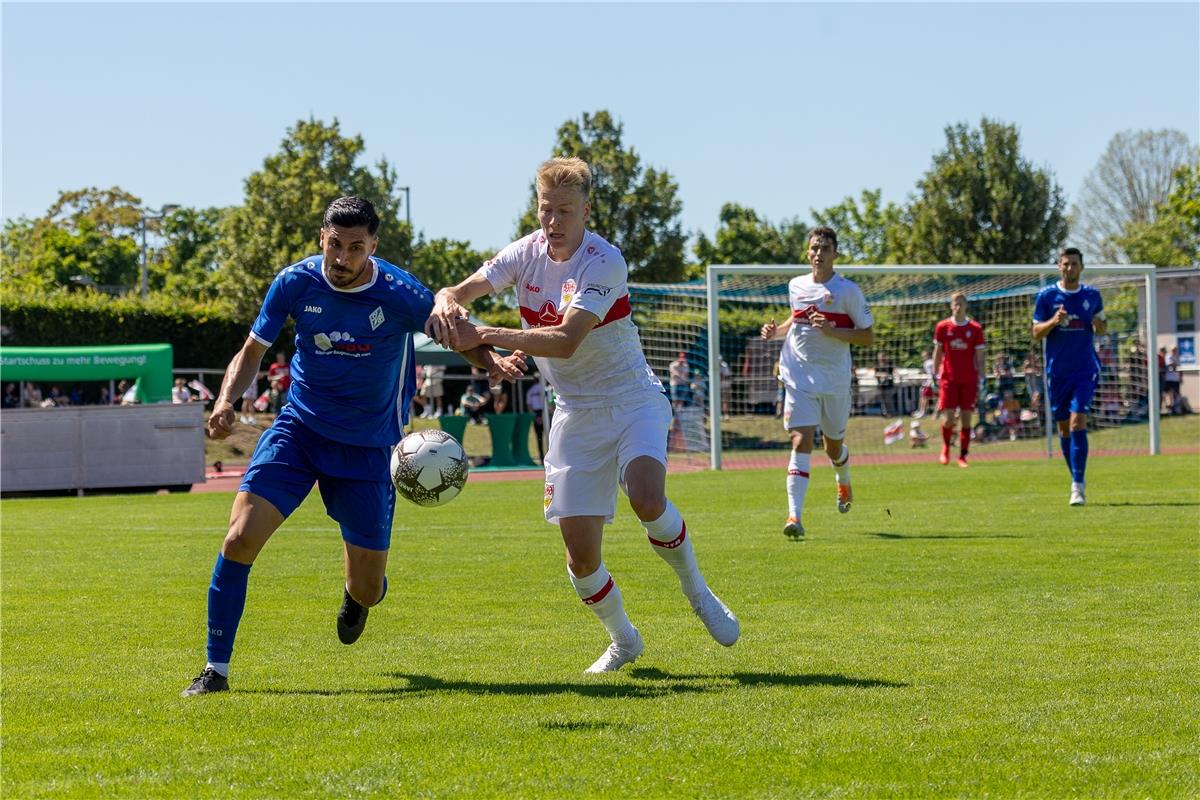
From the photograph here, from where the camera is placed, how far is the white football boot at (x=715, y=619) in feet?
22.9

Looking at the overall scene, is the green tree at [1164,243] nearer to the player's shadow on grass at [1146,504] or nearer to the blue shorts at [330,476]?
the player's shadow on grass at [1146,504]

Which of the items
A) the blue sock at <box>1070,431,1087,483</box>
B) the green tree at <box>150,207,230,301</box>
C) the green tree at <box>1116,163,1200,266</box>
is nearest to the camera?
the blue sock at <box>1070,431,1087,483</box>

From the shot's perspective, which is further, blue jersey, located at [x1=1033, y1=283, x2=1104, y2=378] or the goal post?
the goal post

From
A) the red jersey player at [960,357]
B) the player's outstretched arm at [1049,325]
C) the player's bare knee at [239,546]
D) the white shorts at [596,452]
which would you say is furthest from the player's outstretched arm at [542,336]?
the red jersey player at [960,357]

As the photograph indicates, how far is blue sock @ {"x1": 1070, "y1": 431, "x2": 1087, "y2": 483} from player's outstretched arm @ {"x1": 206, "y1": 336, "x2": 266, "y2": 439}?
9.94 metres

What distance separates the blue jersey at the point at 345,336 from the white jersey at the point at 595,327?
0.45 meters

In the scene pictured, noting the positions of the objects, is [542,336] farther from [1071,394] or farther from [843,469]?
[1071,394]

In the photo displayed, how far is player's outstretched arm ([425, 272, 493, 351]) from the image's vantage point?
6.26 m

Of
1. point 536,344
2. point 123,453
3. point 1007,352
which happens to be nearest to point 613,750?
point 536,344

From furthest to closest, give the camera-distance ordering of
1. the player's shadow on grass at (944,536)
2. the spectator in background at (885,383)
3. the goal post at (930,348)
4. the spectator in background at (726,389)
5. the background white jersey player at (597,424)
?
the spectator in background at (885,383), the spectator in background at (726,389), the goal post at (930,348), the player's shadow on grass at (944,536), the background white jersey player at (597,424)

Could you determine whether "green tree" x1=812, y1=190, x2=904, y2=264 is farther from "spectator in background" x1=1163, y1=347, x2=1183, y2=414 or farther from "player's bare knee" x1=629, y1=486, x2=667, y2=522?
"player's bare knee" x1=629, y1=486, x2=667, y2=522

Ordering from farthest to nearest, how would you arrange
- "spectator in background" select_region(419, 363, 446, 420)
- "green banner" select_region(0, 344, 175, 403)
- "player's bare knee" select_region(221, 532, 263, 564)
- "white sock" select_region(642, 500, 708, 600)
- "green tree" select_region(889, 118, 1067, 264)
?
1. "green tree" select_region(889, 118, 1067, 264)
2. "spectator in background" select_region(419, 363, 446, 420)
3. "green banner" select_region(0, 344, 175, 403)
4. "white sock" select_region(642, 500, 708, 600)
5. "player's bare knee" select_region(221, 532, 263, 564)

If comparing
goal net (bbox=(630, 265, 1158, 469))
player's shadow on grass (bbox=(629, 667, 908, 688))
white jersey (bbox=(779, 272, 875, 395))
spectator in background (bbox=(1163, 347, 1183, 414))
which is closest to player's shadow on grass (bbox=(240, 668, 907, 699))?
player's shadow on grass (bbox=(629, 667, 908, 688))

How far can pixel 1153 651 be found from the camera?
6.74 m
